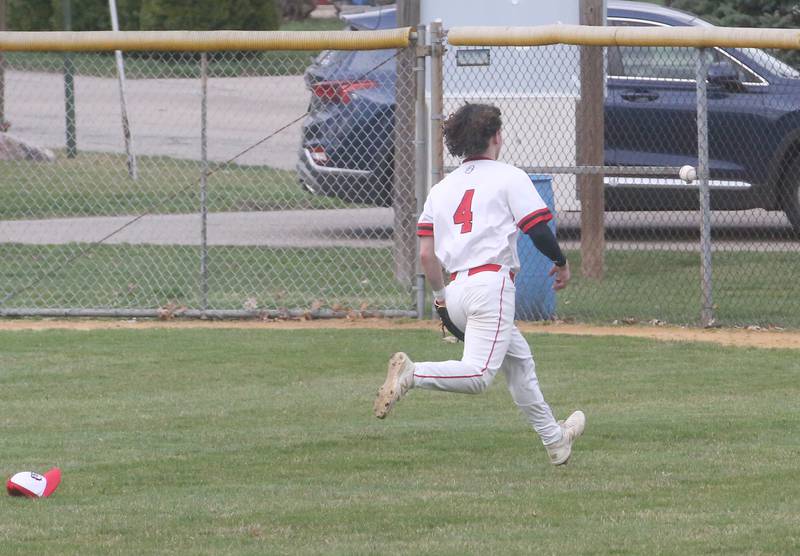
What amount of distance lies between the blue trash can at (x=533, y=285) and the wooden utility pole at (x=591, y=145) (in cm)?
97

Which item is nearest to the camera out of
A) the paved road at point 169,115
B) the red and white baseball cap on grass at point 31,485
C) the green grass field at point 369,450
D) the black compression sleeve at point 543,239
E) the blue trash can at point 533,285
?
the green grass field at point 369,450

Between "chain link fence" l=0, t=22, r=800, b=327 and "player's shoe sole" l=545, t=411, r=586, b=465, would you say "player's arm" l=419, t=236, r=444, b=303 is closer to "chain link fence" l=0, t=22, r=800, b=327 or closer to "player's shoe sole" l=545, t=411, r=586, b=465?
"player's shoe sole" l=545, t=411, r=586, b=465

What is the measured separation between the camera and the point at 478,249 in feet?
20.4

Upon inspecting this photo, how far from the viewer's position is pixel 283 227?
1428 cm

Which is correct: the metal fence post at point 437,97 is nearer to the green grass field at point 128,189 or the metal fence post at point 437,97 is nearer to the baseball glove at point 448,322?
the green grass field at point 128,189

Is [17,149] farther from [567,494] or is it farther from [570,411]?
[567,494]

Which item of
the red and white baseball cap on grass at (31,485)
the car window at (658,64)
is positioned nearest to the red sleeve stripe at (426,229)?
the red and white baseball cap on grass at (31,485)

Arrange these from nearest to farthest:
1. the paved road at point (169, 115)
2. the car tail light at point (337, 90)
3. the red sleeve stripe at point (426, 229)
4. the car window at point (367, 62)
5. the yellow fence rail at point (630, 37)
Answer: the red sleeve stripe at point (426, 229), the yellow fence rail at point (630, 37), the car tail light at point (337, 90), the car window at point (367, 62), the paved road at point (169, 115)

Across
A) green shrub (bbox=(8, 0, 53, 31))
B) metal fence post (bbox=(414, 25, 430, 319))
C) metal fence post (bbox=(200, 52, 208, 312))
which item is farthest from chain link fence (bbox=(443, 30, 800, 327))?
green shrub (bbox=(8, 0, 53, 31))

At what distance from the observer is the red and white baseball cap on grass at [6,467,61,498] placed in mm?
5961

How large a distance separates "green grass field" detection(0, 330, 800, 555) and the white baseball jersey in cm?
93

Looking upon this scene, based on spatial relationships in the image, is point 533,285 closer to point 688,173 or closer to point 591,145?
point 688,173

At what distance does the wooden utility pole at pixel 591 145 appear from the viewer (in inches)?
453

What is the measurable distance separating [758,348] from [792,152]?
349 centimetres
